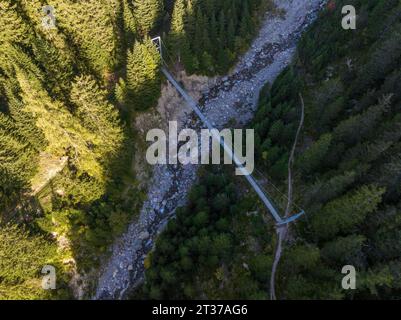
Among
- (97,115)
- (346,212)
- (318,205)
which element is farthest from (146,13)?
(346,212)

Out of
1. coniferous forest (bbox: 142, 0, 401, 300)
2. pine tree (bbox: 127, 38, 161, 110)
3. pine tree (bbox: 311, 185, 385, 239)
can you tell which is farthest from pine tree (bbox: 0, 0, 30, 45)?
pine tree (bbox: 311, 185, 385, 239)

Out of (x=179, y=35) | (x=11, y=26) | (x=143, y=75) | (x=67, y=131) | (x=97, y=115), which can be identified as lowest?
(x=67, y=131)

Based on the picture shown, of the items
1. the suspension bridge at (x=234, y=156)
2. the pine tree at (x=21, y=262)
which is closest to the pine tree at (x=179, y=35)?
the suspension bridge at (x=234, y=156)

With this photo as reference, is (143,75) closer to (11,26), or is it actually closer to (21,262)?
(11,26)

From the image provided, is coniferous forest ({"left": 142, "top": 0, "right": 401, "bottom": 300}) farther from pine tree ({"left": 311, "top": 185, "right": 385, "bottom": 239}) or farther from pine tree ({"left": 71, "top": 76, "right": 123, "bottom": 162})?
pine tree ({"left": 71, "top": 76, "right": 123, "bottom": 162})

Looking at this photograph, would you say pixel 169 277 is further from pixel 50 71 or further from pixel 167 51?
pixel 167 51

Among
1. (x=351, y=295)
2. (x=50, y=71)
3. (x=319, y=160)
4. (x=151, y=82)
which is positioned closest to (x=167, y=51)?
(x=151, y=82)
